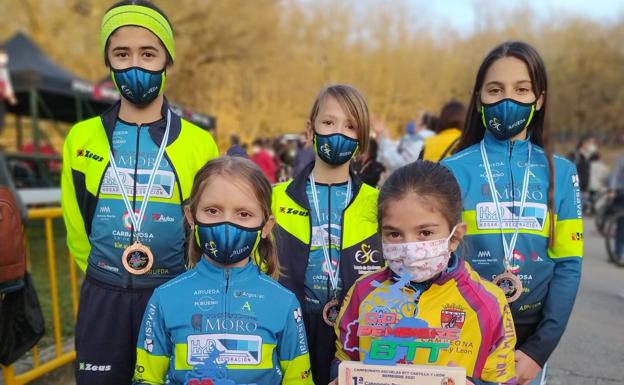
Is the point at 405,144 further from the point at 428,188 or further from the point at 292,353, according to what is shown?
the point at 292,353

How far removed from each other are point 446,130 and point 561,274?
321cm

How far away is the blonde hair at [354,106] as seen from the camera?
277 centimetres

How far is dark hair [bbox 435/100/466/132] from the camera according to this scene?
213 inches

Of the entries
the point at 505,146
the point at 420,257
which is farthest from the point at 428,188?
the point at 505,146

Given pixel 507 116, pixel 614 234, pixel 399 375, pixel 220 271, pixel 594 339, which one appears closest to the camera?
pixel 399 375

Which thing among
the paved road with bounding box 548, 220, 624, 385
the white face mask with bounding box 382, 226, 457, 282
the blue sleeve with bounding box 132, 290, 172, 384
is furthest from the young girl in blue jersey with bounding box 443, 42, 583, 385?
the paved road with bounding box 548, 220, 624, 385

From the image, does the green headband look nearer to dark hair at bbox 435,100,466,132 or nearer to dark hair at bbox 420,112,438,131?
dark hair at bbox 435,100,466,132

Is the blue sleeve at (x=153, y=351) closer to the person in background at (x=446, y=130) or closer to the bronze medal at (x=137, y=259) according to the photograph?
the bronze medal at (x=137, y=259)

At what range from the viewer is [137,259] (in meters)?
2.52

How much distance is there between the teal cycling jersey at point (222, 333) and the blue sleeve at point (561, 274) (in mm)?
937

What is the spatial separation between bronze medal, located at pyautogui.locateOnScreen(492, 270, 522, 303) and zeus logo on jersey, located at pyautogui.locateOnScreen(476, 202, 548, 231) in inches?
8.1

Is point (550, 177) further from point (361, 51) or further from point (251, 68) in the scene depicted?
point (361, 51)

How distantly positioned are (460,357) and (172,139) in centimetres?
159

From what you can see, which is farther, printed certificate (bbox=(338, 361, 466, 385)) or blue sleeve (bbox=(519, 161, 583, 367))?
blue sleeve (bbox=(519, 161, 583, 367))
